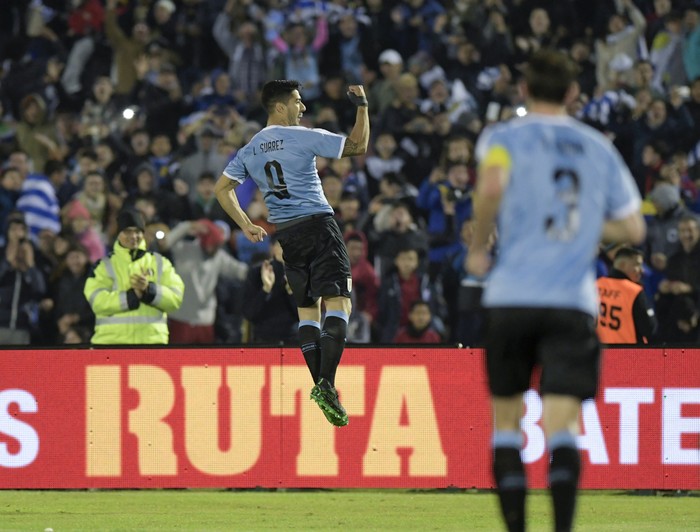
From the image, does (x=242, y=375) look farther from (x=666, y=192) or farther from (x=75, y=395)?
(x=666, y=192)

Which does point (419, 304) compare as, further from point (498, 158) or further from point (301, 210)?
point (498, 158)

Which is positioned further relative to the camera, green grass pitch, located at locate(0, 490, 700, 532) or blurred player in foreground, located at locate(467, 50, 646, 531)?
green grass pitch, located at locate(0, 490, 700, 532)

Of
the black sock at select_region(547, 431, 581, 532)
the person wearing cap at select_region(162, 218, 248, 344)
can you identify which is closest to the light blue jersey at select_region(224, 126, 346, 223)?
the black sock at select_region(547, 431, 581, 532)

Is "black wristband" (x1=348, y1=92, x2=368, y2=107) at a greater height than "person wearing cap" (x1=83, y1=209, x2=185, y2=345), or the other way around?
"black wristband" (x1=348, y1=92, x2=368, y2=107)

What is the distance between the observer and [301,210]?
10805mm

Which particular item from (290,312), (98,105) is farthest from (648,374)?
(98,105)

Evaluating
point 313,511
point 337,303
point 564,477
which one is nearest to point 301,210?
point 337,303

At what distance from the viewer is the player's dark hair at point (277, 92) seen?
424 inches

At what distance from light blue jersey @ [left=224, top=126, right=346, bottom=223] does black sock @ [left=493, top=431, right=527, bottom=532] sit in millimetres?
4009

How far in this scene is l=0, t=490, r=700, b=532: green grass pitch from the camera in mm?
10641

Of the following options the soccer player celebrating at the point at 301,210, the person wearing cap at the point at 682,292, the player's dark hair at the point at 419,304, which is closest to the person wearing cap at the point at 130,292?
the player's dark hair at the point at 419,304

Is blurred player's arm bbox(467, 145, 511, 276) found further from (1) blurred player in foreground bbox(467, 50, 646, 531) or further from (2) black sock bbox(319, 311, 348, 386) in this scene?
(2) black sock bbox(319, 311, 348, 386)

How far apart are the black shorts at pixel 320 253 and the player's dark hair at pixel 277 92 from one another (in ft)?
2.79

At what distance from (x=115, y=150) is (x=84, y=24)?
360 cm
